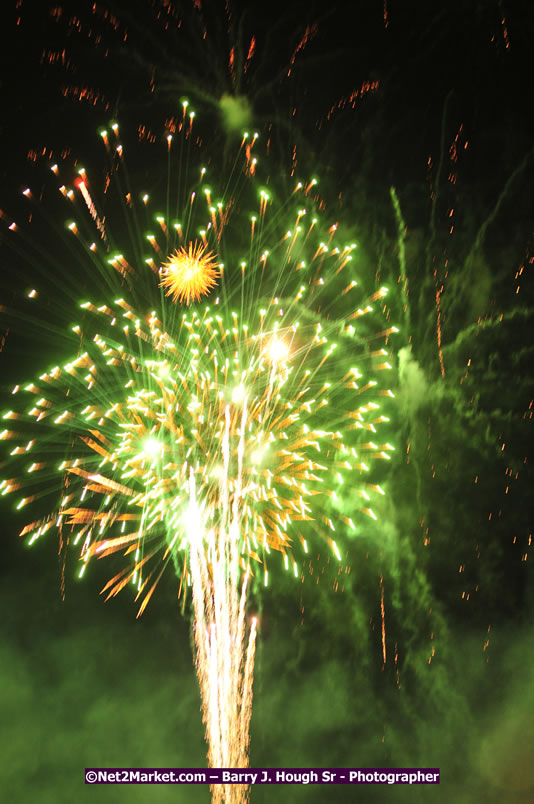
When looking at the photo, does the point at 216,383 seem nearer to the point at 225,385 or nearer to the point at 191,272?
the point at 225,385

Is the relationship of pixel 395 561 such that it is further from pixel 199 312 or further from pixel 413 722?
pixel 199 312

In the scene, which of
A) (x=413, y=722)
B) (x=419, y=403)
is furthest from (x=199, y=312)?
(x=413, y=722)

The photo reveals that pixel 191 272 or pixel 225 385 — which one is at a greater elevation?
pixel 191 272

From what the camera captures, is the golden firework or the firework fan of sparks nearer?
the golden firework

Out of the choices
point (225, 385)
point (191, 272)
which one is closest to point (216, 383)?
point (225, 385)

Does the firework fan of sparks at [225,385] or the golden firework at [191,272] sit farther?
the firework fan of sparks at [225,385]
